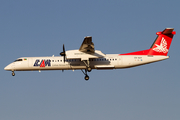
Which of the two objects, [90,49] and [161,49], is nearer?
[90,49]

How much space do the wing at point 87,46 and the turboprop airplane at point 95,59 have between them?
0.25 metres

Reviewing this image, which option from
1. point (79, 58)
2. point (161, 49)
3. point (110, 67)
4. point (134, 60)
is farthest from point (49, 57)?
point (161, 49)

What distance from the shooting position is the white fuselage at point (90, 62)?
41.1 m

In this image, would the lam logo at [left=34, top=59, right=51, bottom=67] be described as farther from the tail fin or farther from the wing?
the tail fin

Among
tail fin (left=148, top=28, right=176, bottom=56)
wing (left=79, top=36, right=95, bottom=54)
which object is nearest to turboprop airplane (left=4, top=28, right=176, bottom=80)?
tail fin (left=148, top=28, right=176, bottom=56)

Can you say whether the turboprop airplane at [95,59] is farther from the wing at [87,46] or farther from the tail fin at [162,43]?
the wing at [87,46]

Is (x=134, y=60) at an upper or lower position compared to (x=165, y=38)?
lower

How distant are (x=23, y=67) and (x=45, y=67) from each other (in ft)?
9.49

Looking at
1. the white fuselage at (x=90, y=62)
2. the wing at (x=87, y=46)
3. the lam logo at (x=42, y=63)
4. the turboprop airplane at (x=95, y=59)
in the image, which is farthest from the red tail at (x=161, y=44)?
the lam logo at (x=42, y=63)

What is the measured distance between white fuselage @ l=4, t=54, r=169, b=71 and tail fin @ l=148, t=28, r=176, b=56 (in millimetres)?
798

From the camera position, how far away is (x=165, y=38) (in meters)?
42.2

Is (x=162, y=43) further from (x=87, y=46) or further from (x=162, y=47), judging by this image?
(x=87, y=46)

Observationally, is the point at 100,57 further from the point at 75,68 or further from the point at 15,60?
the point at 15,60

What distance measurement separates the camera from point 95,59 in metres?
41.1
